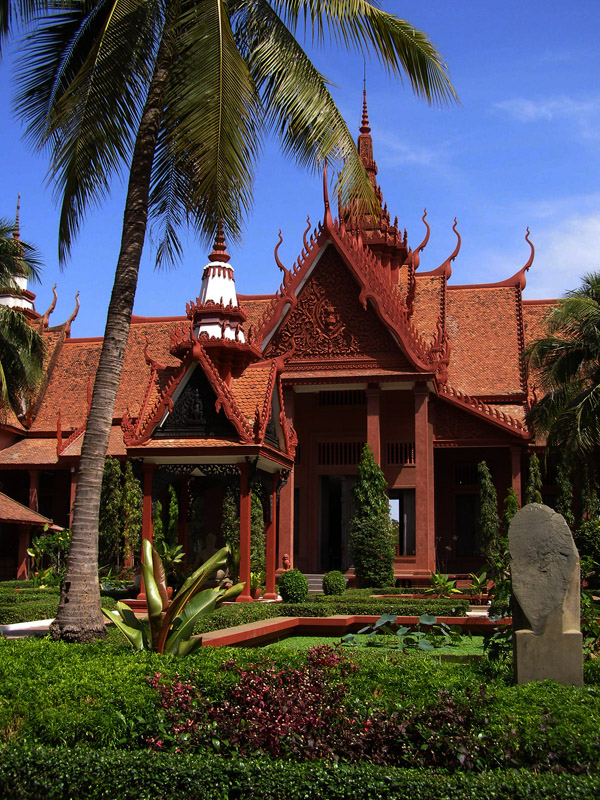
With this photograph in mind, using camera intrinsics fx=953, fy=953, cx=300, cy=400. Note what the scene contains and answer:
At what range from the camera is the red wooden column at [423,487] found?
70.1 ft

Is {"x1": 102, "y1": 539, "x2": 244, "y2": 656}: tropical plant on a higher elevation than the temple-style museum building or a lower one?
lower

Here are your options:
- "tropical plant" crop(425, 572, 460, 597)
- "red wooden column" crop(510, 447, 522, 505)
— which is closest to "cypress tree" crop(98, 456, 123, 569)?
"tropical plant" crop(425, 572, 460, 597)

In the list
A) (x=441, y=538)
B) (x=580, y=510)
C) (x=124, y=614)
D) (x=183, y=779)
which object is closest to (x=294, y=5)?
(x=124, y=614)

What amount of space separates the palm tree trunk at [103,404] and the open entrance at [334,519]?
14146 mm

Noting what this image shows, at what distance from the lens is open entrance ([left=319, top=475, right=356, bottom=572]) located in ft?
78.1

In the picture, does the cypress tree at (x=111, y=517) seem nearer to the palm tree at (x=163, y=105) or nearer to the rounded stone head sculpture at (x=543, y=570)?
the palm tree at (x=163, y=105)

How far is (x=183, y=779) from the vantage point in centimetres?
490

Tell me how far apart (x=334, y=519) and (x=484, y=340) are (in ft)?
21.8

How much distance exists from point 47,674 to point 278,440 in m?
9.29

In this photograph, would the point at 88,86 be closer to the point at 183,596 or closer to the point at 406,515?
the point at 183,596

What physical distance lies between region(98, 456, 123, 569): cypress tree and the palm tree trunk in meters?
14.3

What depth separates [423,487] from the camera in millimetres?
21609

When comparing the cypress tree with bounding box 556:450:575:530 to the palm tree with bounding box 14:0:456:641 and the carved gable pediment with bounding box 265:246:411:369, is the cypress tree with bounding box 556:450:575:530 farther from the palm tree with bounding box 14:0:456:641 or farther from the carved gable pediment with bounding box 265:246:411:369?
the palm tree with bounding box 14:0:456:641

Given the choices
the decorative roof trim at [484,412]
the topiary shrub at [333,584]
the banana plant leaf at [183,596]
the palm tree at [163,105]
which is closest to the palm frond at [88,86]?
the palm tree at [163,105]
